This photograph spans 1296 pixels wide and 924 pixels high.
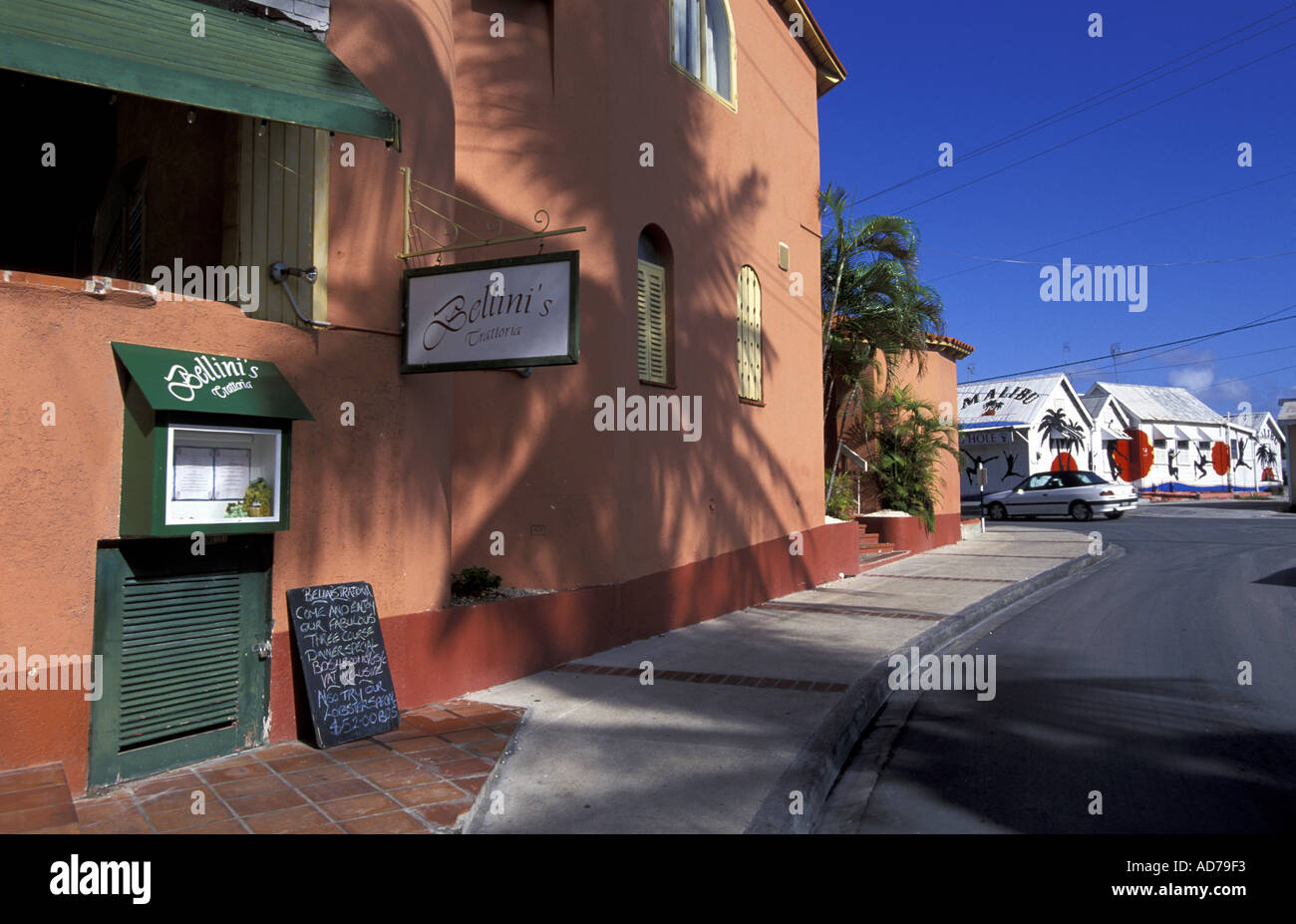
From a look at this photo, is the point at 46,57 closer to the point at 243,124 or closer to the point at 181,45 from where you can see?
the point at 181,45

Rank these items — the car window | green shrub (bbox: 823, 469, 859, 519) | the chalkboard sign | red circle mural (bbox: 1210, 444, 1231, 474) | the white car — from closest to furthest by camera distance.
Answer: the chalkboard sign → green shrub (bbox: 823, 469, 859, 519) → the white car → the car window → red circle mural (bbox: 1210, 444, 1231, 474)

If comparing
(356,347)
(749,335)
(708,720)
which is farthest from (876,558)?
(356,347)

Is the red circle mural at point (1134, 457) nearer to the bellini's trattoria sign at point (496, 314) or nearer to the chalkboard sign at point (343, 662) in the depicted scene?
the bellini's trattoria sign at point (496, 314)

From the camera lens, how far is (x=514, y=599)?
7340 millimetres

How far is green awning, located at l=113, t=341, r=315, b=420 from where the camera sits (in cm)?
488

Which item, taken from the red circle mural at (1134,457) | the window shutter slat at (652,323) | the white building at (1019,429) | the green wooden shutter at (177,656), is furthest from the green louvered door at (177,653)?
the red circle mural at (1134,457)

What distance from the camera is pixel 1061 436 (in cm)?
4047

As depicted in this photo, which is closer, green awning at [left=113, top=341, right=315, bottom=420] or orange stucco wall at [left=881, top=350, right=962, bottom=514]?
green awning at [left=113, top=341, right=315, bottom=420]

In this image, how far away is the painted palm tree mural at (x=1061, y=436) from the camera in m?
39.1

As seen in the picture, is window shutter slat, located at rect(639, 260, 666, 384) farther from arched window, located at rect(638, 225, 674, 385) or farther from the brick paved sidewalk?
the brick paved sidewalk

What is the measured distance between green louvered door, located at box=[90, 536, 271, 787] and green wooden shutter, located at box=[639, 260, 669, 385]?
4.64m

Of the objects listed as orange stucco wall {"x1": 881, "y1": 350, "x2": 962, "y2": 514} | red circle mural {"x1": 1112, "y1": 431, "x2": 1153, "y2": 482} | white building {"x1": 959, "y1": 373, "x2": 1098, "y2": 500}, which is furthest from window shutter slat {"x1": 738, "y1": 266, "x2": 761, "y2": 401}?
red circle mural {"x1": 1112, "y1": 431, "x2": 1153, "y2": 482}

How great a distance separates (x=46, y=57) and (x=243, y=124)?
6.03 feet

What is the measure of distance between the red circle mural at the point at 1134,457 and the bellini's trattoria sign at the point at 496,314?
46.6 metres
